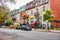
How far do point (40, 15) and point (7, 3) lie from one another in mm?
57157

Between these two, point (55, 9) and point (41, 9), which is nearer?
point (55, 9)

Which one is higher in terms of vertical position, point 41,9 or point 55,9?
point 41,9

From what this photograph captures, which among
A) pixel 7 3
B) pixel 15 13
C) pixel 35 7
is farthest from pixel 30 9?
pixel 7 3

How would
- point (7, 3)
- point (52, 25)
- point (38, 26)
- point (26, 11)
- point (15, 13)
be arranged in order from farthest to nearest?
point (15, 13)
point (26, 11)
point (38, 26)
point (52, 25)
point (7, 3)

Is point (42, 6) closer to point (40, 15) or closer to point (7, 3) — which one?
point (40, 15)

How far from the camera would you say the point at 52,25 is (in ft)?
203

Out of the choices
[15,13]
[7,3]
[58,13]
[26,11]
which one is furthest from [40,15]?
[7,3]

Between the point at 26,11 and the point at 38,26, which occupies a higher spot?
the point at 26,11

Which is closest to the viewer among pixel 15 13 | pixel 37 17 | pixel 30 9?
pixel 37 17

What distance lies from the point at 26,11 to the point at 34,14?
1562cm

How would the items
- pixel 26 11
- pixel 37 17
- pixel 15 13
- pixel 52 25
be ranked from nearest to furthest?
pixel 52 25, pixel 37 17, pixel 26 11, pixel 15 13

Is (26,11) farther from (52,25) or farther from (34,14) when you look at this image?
(52,25)

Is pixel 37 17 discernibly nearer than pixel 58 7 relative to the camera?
No

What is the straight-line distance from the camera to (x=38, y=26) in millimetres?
68062
